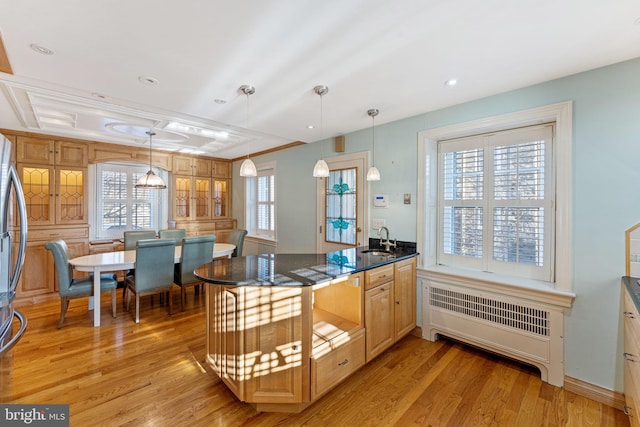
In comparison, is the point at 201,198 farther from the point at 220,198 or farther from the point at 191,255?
the point at 191,255

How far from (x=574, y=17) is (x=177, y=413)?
3459 mm

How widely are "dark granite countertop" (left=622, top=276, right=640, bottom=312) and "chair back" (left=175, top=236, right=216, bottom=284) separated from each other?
158 inches

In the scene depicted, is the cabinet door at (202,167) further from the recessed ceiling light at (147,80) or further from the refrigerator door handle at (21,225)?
the refrigerator door handle at (21,225)

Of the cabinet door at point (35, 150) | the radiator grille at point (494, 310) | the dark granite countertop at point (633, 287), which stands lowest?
the radiator grille at point (494, 310)

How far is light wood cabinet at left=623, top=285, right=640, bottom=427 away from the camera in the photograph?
1433mm

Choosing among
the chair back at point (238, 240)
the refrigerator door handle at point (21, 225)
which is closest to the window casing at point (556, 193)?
the chair back at point (238, 240)

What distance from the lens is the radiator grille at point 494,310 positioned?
Answer: 229 cm

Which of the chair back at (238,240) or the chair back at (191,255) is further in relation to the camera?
the chair back at (238,240)

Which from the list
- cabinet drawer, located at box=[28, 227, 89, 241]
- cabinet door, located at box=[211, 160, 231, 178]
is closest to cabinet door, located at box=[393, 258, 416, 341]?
cabinet door, located at box=[211, 160, 231, 178]

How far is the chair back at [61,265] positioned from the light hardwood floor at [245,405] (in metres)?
0.49

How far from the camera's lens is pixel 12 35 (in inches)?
65.9

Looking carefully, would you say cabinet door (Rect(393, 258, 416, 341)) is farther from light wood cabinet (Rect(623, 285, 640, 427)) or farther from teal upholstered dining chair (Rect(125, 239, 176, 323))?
teal upholstered dining chair (Rect(125, 239, 176, 323))

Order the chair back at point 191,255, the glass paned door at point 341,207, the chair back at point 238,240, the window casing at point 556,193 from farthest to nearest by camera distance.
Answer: the chair back at point 238,240, the glass paned door at point 341,207, the chair back at point 191,255, the window casing at point 556,193

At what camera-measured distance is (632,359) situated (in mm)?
1586
